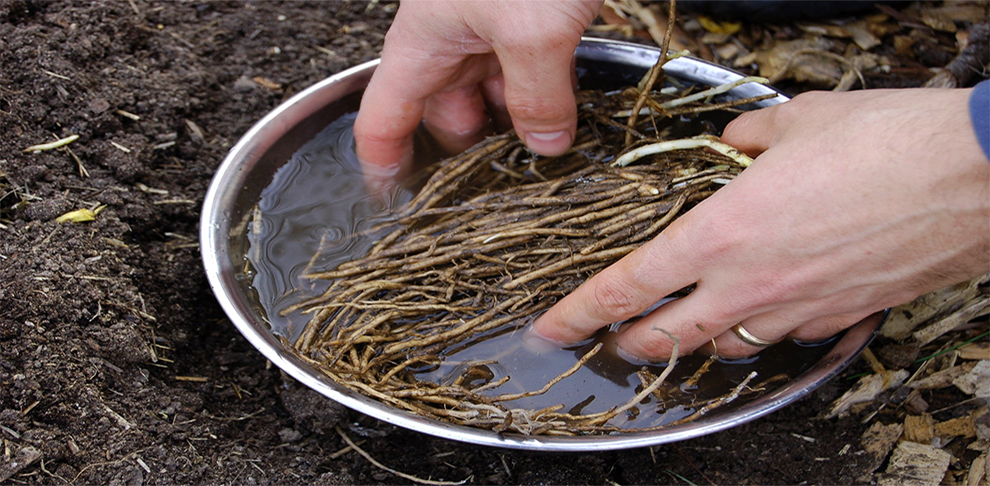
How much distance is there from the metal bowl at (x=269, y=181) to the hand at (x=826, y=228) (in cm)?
14

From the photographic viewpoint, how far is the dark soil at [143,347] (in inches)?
56.3

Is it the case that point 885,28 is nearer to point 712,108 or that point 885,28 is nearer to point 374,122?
point 712,108

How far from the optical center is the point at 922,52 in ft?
7.68

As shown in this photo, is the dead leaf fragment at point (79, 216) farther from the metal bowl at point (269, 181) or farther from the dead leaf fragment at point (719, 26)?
the dead leaf fragment at point (719, 26)

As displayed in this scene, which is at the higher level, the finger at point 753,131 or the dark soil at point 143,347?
the finger at point 753,131

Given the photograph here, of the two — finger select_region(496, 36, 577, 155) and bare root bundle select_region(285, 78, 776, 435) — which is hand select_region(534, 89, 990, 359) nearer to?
bare root bundle select_region(285, 78, 776, 435)

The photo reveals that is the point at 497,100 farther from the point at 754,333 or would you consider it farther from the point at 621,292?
the point at 754,333

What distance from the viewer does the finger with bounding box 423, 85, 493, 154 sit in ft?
6.36

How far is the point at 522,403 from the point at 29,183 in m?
1.43

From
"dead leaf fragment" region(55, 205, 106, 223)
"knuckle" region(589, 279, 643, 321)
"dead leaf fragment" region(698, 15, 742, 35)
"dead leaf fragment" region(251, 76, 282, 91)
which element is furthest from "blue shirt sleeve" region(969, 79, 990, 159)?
"dead leaf fragment" region(251, 76, 282, 91)

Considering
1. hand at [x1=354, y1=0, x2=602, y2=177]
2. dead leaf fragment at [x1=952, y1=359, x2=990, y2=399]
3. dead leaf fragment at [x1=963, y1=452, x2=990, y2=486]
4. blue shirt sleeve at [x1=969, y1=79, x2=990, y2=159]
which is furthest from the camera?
dead leaf fragment at [x1=952, y1=359, x2=990, y2=399]

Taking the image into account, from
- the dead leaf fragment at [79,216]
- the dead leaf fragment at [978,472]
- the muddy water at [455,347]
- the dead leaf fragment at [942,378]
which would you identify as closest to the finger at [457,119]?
the muddy water at [455,347]

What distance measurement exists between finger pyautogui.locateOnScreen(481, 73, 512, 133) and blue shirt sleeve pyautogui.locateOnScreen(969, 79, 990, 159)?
1.18 m

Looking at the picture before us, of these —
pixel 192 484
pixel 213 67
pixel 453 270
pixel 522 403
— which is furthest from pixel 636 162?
pixel 213 67
